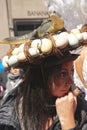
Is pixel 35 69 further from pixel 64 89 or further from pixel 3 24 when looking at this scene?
pixel 3 24

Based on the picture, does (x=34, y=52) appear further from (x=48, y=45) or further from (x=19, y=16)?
(x=19, y=16)

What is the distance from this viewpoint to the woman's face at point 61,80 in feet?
9.23

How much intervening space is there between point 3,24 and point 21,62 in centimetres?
1197

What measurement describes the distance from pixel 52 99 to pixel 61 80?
127mm

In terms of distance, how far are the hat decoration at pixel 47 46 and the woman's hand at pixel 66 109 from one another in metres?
0.24

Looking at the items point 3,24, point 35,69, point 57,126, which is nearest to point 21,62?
point 35,69

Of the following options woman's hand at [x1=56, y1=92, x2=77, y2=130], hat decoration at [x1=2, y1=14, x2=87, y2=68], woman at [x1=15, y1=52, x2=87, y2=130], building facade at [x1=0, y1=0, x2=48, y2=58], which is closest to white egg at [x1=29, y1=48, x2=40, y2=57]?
hat decoration at [x1=2, y1=14, x2=87, y2=68]

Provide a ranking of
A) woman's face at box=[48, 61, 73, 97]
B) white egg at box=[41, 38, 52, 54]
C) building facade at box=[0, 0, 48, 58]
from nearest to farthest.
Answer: white egg at box=[41, 38, 52, 54] < woman's face at box=[48, 61, 73, 97] < building facade at box=[0, 0, 48, 58]

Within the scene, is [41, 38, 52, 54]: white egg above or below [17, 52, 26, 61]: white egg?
above

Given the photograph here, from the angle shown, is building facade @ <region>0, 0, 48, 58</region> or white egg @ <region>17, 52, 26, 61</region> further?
building facade @ <region>0, 0, 48, 58</region>

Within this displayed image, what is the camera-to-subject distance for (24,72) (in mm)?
2916

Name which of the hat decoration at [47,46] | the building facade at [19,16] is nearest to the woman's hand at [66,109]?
the hat decoration at [47,46]

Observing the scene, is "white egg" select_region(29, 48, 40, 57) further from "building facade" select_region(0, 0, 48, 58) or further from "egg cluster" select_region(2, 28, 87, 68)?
"building facade" select_region(0, 0, 48, 58)

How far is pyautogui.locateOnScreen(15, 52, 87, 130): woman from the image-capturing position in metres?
2.81
